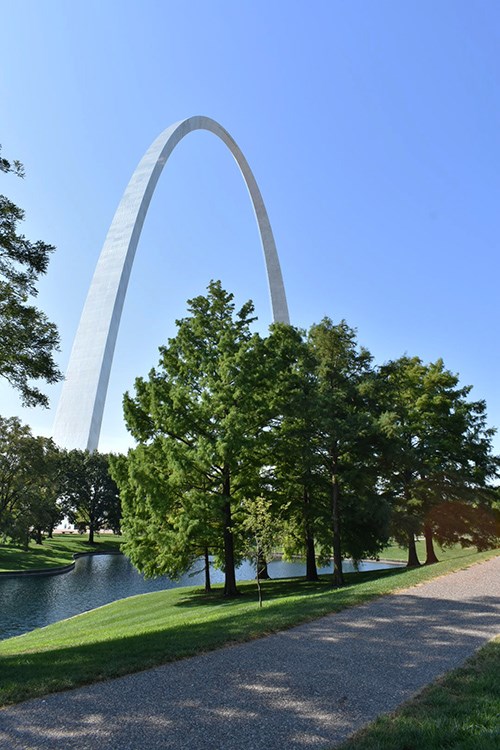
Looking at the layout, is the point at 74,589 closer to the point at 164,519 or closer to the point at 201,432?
the point at 164,519

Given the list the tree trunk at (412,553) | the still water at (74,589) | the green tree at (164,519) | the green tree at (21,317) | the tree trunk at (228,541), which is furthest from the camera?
the tree trunk at (412,553)

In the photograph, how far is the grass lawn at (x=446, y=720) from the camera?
459cm

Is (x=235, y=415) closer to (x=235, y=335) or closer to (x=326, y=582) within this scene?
(x=235, y=335)

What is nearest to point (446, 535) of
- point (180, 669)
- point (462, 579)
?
point (462, 579)

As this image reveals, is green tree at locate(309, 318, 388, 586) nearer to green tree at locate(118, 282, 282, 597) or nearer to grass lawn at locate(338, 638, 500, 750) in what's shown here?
green tree at locate(118, 282, 282, 597)

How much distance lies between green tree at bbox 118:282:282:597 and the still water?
2552 millimetres

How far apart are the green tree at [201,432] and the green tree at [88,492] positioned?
4449 cm

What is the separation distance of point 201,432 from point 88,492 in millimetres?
50097

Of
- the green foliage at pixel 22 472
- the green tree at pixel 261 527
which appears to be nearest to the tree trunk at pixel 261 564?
the green tree at pixel 261 527

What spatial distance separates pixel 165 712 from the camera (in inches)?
225

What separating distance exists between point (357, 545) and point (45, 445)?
113 feet

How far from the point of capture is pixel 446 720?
504 cm

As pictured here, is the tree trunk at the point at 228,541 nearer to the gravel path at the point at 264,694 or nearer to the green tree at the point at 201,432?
the green tree at the point at 201,432

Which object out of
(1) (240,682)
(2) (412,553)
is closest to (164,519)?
(2) (412,553)
